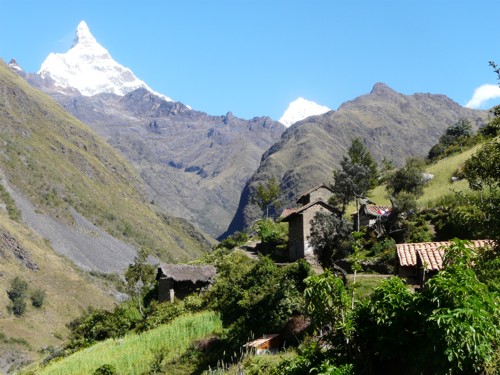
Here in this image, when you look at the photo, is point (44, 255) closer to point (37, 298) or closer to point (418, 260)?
point (37, 298)

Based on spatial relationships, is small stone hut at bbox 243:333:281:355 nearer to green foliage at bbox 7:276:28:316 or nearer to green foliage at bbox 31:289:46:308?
green foliage at bbox 7:276:28:316

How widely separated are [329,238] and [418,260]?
60.2 feet

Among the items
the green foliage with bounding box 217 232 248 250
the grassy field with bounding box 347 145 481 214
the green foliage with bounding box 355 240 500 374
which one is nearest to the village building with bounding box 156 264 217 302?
the green foliage with bounding box 217 232 248 250

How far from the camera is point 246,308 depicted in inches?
1164

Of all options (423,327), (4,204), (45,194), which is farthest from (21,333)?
(423,327)

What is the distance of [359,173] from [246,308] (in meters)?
21.1

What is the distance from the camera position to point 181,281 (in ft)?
150

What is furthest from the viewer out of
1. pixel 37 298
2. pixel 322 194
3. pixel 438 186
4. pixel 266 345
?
pixel 37 298

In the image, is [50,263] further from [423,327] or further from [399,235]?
[423,327]

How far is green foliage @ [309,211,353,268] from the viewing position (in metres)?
40.6

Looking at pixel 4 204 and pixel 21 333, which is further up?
pixel 4 204

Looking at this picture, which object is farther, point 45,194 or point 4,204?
point 45,194

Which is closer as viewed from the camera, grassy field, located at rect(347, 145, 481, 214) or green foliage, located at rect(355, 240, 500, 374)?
green foliage, located at rect(355, 240, 500, 374)


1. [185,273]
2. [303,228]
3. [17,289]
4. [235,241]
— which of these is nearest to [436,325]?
[303,228]
